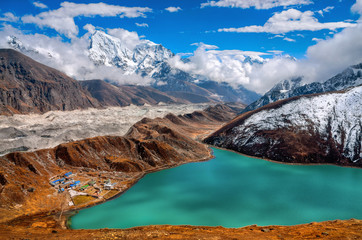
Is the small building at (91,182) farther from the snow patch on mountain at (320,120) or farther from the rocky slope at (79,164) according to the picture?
the snow patch on mountain at (320,120)

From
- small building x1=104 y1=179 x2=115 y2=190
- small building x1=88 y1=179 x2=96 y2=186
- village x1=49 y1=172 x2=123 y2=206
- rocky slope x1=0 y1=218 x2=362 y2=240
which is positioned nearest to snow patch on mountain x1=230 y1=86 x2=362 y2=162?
rocky slope x1=0 y1=218 x2=362 y2=240

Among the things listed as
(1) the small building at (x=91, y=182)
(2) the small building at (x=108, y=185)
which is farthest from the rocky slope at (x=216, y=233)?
(1) the small building at (x=91, y=182)

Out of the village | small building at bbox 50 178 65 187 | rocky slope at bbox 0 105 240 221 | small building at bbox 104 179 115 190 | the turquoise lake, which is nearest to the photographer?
the turquoise lake

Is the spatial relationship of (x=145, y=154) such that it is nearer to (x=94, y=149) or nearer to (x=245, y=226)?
(x=94, y=149)

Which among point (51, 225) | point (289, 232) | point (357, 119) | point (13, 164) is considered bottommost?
point (51, 225)

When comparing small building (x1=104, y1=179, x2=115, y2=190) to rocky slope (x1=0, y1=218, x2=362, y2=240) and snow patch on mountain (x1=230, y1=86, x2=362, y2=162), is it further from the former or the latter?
snow patch on mountain (x1=230, y1=86, x2=362, y2=162)

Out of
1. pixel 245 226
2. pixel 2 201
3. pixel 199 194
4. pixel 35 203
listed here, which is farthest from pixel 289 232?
pixel 2 201

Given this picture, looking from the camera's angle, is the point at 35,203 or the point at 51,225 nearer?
the point at 51,225
